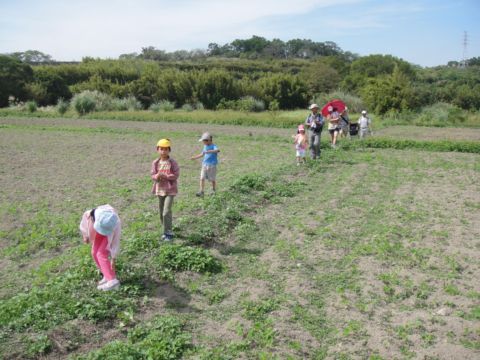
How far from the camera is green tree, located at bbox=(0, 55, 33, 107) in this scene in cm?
4675

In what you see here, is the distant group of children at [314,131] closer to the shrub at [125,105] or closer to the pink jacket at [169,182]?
the pink jacket at [169,182]

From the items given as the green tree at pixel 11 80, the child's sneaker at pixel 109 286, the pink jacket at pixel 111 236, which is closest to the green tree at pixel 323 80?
the green tree at pixel 11 80

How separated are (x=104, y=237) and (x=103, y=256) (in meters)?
0.24

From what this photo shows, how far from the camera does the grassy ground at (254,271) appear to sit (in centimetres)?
500

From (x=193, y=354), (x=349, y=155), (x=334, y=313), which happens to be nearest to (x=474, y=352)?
(x=334, y=313)

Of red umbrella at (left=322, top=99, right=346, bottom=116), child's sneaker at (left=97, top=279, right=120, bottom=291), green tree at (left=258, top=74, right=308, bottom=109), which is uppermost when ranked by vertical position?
green tree at (left=258, top=74, right=308, bottom=109)

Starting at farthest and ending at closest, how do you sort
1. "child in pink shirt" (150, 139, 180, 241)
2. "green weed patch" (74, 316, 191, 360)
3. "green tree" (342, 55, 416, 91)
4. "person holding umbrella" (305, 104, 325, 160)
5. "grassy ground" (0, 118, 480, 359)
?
"green tree" (342, 55, 416, 91)
"person holding umbrella" (305, 104, 325, 160)
"child in pink shirt" (150, 139, 180, 241)
"grassy ground" (0, 118, 480, 359)
"green weed patch" (74, 316, 191, 360)

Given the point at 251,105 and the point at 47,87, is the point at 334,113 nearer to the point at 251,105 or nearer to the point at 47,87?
the point at 251,105

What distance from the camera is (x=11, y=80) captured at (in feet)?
155

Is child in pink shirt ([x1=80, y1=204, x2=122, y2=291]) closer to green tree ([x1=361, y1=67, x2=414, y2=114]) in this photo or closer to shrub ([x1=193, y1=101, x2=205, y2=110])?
green tree ([x1=361, y1=67, x2=414, y2=114])

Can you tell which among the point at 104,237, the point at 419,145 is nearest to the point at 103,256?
the point at 104,237

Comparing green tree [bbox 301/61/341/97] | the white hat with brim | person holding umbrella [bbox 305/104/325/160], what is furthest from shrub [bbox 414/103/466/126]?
the white hat with brim

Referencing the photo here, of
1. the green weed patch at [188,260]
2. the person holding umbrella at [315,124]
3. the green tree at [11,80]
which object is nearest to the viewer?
the green weed patch at [188,260]

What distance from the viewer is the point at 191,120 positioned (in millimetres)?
33188
